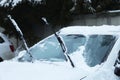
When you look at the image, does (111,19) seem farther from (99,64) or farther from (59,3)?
(99,64)

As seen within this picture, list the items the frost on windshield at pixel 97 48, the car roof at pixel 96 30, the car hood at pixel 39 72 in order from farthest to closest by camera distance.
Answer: the car roof at pixel 96 30
the frost on windshield at pixel 97 48
the car hood at pixel 39 72

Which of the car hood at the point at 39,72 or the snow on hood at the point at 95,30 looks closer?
the car hood at the point at 39,72

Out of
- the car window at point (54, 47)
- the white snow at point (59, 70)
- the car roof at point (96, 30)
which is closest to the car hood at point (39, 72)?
the white snow at point (59, 70)

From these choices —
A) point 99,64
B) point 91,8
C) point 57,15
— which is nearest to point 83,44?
point 99,64

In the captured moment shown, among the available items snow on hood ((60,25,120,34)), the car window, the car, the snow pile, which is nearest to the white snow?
snow on hood ((60,25,120,34))

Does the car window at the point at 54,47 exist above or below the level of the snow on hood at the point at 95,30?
below

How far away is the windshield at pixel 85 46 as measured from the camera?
18.5ft

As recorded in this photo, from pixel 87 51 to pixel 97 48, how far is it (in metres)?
0.14

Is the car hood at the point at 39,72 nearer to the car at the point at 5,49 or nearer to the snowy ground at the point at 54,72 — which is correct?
the snowy ground at the point at 54,72

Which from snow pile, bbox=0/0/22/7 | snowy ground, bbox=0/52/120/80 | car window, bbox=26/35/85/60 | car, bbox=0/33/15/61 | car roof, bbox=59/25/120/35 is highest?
snowy ground, bbox=0/52/120/80

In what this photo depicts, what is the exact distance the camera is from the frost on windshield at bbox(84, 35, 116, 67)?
5562mm

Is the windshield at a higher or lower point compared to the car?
higher

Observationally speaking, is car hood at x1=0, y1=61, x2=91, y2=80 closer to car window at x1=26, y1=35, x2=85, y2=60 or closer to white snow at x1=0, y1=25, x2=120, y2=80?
white snow at x1=0, y1=25, x2=120, y2=80

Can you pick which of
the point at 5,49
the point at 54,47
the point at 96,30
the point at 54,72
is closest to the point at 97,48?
the point at 96,30
